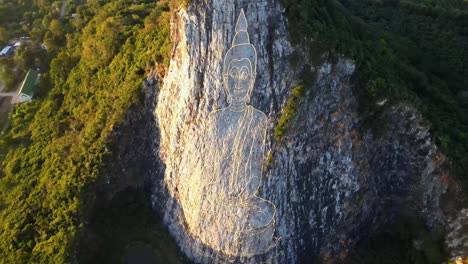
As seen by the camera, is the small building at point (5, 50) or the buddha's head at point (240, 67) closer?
the buddha's head at point (240, 67)

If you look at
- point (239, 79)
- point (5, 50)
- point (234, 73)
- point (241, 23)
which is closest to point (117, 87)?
point (234, 73)

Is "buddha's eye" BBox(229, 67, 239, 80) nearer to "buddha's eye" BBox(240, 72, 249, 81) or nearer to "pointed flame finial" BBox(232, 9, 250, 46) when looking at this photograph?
→ "buddha's eye" BBox(240, 72, 249, 81)

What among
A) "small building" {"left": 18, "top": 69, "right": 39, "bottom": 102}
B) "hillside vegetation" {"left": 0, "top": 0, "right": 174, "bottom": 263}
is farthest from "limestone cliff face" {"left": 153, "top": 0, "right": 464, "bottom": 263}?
"small building" {"left": 18, "top": 69, "right": 39, "bottom": 102}

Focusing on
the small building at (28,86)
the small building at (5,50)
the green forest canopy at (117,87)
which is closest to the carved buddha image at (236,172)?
the green forest canopy at (117,87)

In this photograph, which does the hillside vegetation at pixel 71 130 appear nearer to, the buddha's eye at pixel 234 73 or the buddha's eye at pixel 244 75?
the buddha's eye at pixel 234 73

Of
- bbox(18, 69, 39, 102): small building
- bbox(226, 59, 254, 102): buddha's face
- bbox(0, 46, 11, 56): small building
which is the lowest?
bbox(18, 69, 39, 102): small building

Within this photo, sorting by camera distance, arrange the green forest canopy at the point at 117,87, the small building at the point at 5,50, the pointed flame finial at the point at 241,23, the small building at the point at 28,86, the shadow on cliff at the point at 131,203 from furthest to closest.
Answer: the small building at the point at 5,50 → the small building at the point at 28,86 → the shadow on cliff at the point at 131,203 → the green forest canopy at the point at 117,87 → the pointed flame finial at the point at 241,23
